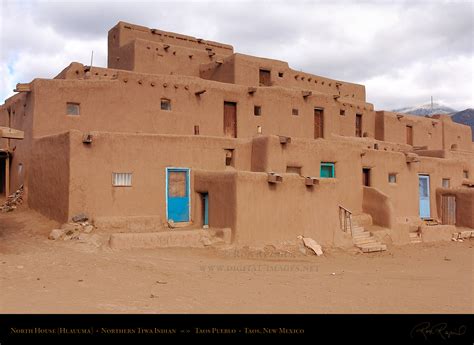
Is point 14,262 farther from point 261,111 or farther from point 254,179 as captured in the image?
point 261,111

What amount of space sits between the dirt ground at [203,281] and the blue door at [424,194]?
25.3ft

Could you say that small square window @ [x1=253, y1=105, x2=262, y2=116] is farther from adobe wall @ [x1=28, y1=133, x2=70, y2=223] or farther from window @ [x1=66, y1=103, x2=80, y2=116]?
adobe wall @ [x1=28, y1=133, x2=70, y2=223]

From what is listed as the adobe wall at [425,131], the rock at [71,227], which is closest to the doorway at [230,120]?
the rock at [71,227]

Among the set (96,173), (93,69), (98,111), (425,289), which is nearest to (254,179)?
(96,173)

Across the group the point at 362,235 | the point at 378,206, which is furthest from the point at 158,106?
the point at 378,206

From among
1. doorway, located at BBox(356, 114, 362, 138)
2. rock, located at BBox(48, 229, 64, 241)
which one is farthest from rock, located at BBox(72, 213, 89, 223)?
doorway, located at BBox(356, 114, 362, 138)

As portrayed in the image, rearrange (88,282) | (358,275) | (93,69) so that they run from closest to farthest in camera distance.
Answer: (88,282)
(358,275)
(93,69)

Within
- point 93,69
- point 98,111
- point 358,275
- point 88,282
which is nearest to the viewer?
point 88,282

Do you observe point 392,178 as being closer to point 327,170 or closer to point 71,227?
point 327,170

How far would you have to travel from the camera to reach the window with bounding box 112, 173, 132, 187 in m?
14.7

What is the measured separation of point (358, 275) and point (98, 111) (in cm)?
1146

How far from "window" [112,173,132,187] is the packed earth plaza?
72 millimetres

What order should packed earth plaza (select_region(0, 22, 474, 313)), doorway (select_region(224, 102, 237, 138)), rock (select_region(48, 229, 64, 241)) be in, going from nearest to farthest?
packed earth plaza (select_region(0, 22, 474, 313)), rock (select_region(48, 229, 64, 241)), doorway (select_region(224, 102, 237, 138))

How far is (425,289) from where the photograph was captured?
10.5 metres
